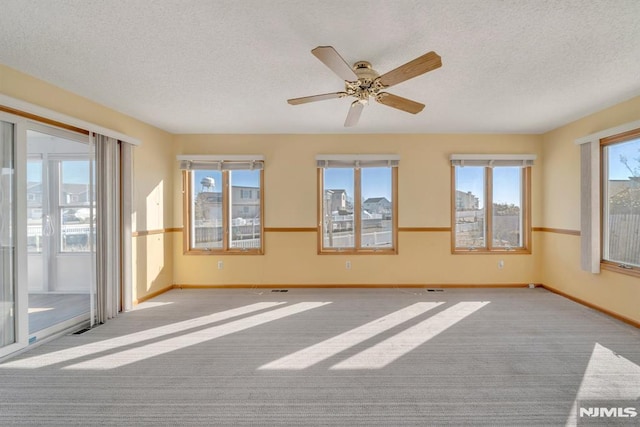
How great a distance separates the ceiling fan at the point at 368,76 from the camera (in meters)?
1.79

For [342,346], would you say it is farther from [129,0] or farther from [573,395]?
[129,0]

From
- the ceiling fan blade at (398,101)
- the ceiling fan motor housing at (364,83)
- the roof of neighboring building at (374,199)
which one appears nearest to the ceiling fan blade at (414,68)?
the ceiling fan motor housing at (364,83)

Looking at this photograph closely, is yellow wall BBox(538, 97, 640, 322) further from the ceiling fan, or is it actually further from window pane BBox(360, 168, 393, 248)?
the ceiling fan

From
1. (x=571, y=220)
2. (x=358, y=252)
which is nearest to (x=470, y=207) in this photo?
(x=571, y=220)


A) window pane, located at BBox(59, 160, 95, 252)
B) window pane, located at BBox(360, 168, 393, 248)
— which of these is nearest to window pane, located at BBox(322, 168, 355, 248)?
window pane, located at BBox(360, 168, 393, 248)

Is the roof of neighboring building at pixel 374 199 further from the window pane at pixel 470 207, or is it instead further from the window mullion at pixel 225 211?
the window mullion at pixel 225 211

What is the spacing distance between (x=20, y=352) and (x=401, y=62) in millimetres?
4145

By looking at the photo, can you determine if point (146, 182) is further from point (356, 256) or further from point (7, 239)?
point (356, 256)

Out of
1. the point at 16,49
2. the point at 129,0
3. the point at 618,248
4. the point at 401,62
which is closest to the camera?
the point at 129,0

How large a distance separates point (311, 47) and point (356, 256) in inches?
128

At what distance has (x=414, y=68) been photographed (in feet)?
6.29

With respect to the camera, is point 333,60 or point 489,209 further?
point 489,209

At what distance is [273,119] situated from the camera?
3.89 meters

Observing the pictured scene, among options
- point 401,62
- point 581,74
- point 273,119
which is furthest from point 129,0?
point 581,74
